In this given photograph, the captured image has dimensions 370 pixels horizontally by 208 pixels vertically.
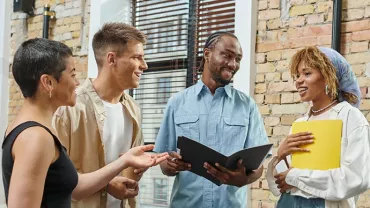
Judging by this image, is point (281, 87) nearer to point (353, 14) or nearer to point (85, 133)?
point (353, 14)

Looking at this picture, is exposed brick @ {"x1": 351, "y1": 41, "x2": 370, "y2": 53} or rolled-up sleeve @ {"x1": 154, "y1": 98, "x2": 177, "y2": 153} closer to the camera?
rolled-up sleeve @ {"x1": 154, "y1": 98, "x2": 177, "y2": 153}

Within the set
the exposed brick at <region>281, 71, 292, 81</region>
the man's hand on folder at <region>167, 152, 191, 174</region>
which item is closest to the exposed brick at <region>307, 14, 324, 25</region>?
→ the exposed brick at <region>281, 71, 292, 81</region>

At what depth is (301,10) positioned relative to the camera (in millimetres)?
3496

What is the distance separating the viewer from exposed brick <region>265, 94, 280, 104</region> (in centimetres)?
354

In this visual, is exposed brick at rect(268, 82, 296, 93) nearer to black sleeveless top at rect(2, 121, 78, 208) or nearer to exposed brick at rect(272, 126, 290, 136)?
exposed brick at rect(272, 126, 290, 136)

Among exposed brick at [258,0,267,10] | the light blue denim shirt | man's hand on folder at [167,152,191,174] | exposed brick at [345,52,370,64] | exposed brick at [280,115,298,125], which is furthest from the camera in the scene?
Result: exposed brick at [258,0,267,10]

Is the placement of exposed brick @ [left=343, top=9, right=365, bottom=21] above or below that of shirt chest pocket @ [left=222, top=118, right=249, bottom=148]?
above

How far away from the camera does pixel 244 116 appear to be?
9.05ft

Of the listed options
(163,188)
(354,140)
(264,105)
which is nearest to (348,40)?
(264,105)

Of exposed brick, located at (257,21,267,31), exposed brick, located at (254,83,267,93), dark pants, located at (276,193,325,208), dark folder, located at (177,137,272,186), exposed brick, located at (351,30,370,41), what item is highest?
exposed brick, located at (257,21,267,31)

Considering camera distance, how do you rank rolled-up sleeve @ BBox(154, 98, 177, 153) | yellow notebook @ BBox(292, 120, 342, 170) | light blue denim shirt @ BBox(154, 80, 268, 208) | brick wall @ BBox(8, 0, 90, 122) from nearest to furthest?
yellow notebook @ BBox(292, 120, 342, 170), light blue denim shirt @ BBox(154, 80, 268, 208), rolled-up sleeve @ BBox(154, 98, 177, 153), brick wall @ BBox(8, 0, 90, 122)

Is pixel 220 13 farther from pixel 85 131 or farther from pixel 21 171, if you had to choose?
pixel 21 171

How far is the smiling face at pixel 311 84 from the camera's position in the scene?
2.41 m

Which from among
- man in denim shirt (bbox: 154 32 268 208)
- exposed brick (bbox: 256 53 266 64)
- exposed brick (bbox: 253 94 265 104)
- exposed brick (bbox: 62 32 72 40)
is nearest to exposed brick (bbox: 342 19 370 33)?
exposed brick (bbox: 256 53 266 64)
